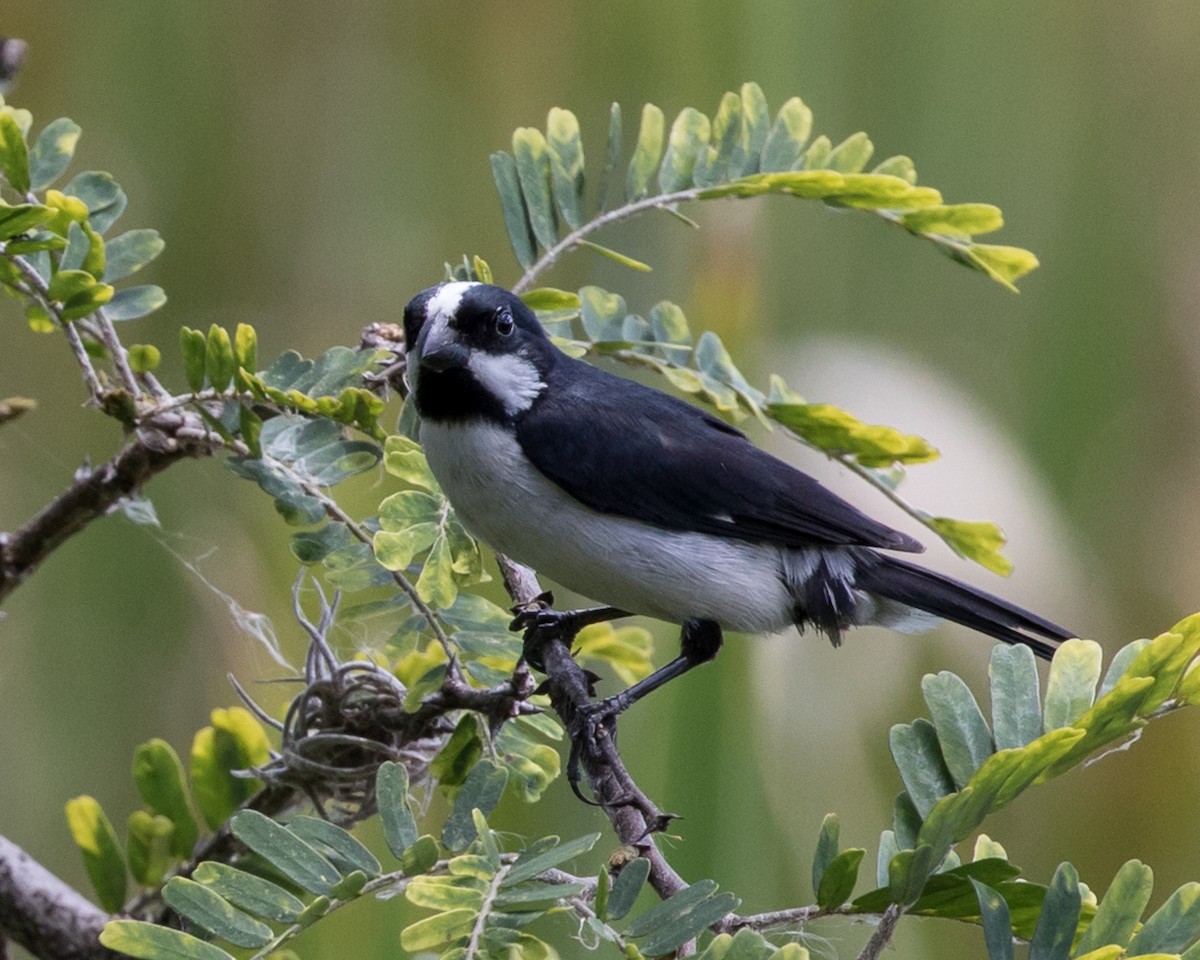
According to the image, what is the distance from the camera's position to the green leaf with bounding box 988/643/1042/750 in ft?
3.83

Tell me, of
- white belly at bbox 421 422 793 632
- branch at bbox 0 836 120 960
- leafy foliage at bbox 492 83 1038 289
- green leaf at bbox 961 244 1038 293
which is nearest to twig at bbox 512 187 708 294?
leafy foliage at bbox 492 83 1038 289

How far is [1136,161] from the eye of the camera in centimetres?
338

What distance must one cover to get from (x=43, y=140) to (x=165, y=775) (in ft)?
2.42

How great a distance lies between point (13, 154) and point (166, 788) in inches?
29.5

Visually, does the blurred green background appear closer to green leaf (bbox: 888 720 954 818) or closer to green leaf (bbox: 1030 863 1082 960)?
green leaf (bbox: 888 720 954 818)

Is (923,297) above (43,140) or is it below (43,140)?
below

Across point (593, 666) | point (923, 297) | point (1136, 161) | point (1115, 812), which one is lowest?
point (1115, 812)

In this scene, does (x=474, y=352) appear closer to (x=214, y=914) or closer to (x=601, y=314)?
(x=601, y=314)

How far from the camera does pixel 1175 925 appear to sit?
100cm

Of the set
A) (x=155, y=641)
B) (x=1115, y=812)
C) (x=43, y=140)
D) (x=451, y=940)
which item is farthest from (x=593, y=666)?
(x=451, y=940)

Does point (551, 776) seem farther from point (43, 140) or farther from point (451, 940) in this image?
point (43, 140)

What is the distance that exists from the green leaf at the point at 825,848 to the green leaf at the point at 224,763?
0.83 meters

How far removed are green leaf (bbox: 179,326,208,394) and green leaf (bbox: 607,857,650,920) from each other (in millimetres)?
669

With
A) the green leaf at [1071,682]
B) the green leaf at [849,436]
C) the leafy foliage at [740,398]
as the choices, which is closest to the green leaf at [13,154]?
the leafy foliage at [740,398]
